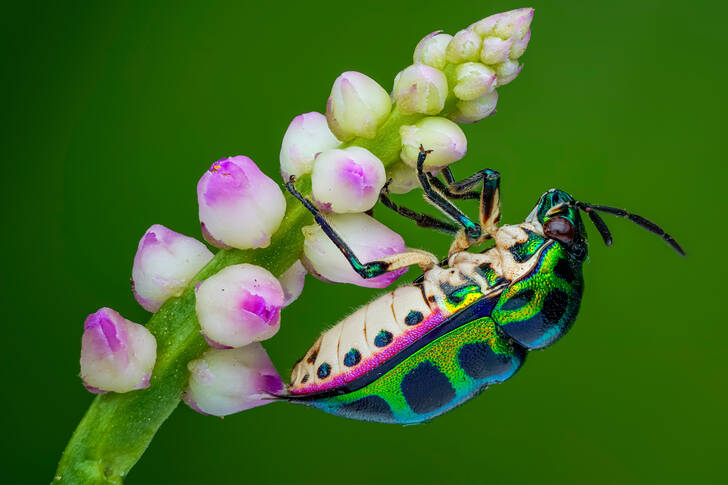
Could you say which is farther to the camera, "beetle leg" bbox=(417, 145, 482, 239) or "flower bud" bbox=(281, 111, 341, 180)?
"beetle leg" bbox=(417, 145, 482, 239)

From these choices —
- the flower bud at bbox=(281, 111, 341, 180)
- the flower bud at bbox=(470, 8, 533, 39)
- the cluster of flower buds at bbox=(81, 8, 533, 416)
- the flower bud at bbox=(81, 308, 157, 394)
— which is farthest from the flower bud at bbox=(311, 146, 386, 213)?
the flower bud at bbox=(81, 308, 157, 394)

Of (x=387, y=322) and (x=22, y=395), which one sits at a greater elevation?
(x=387, y=322)

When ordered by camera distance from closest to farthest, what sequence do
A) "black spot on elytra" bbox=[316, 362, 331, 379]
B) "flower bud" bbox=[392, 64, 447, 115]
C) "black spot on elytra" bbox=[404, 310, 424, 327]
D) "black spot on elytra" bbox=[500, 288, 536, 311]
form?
"flower bud" bbox=[392, 64, 447, 115]
"black spot on elytra" bbox=[316, 362, 331, 379]
"black spot on elytra" bbox=[404, 310, 424, 327]
"black spot on elytra" bbox=[500, 288, 536, 311]

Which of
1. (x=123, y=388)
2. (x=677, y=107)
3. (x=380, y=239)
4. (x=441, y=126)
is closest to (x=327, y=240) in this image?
(x=380, y=239)

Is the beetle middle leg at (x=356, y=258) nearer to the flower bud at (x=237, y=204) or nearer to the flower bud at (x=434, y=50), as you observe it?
the flower bud at (x=237, y=204)

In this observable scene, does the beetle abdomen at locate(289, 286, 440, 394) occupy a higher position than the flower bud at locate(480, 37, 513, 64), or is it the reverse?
the flower bud at locate(480, 37, 513, 64)

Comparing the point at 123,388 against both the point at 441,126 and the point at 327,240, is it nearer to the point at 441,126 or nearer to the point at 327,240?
the point at 327,240

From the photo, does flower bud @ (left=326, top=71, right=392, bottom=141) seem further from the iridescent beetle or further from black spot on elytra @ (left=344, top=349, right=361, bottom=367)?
black spot on elytra @ (left=344, top=349, right=361, bottom=367)
